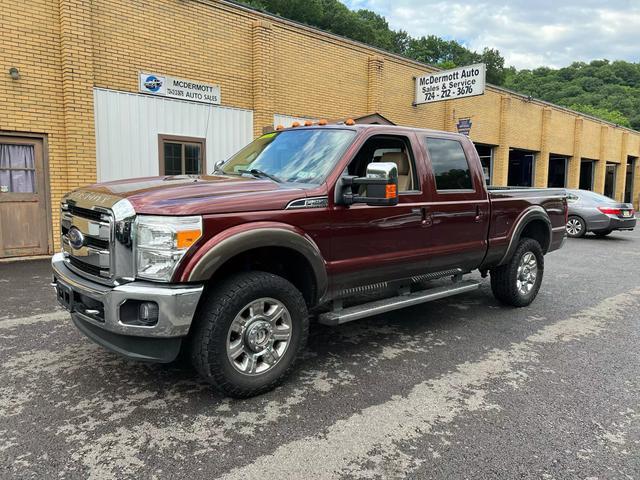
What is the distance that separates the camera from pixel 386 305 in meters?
4.27

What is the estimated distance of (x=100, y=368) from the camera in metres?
3.94

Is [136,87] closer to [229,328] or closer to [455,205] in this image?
[455,205]

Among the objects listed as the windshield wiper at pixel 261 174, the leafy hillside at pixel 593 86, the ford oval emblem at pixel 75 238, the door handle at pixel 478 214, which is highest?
the leafy hillside at pixel 593 86

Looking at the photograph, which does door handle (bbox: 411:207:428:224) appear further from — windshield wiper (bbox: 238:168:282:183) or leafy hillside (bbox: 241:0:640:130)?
leafy hillside (bbox: 241:0:640:130)

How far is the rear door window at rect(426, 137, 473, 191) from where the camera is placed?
4.86 meters

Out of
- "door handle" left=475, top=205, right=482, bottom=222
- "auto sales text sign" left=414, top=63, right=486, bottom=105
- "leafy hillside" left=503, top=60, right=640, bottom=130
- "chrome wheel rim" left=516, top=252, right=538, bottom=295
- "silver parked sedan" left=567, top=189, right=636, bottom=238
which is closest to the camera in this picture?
"door handle" left=475, top=205, right=482, bottom=222

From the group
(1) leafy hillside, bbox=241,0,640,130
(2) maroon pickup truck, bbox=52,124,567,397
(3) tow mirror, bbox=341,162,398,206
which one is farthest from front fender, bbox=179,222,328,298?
(1) leafy hillside, bbox=241,0,640,130

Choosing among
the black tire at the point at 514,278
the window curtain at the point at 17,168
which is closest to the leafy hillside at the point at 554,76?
the window curtain at the point at 17,168

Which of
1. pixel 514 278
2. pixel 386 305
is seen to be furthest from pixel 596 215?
pixel 386 305

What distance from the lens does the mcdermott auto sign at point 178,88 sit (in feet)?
32.9

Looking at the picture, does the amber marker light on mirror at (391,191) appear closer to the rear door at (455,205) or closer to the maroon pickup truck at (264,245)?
the maroon pickup truck at (264,245)

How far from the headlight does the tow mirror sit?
1.32 meters

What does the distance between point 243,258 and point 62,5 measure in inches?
313

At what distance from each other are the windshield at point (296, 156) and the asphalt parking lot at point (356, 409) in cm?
164
